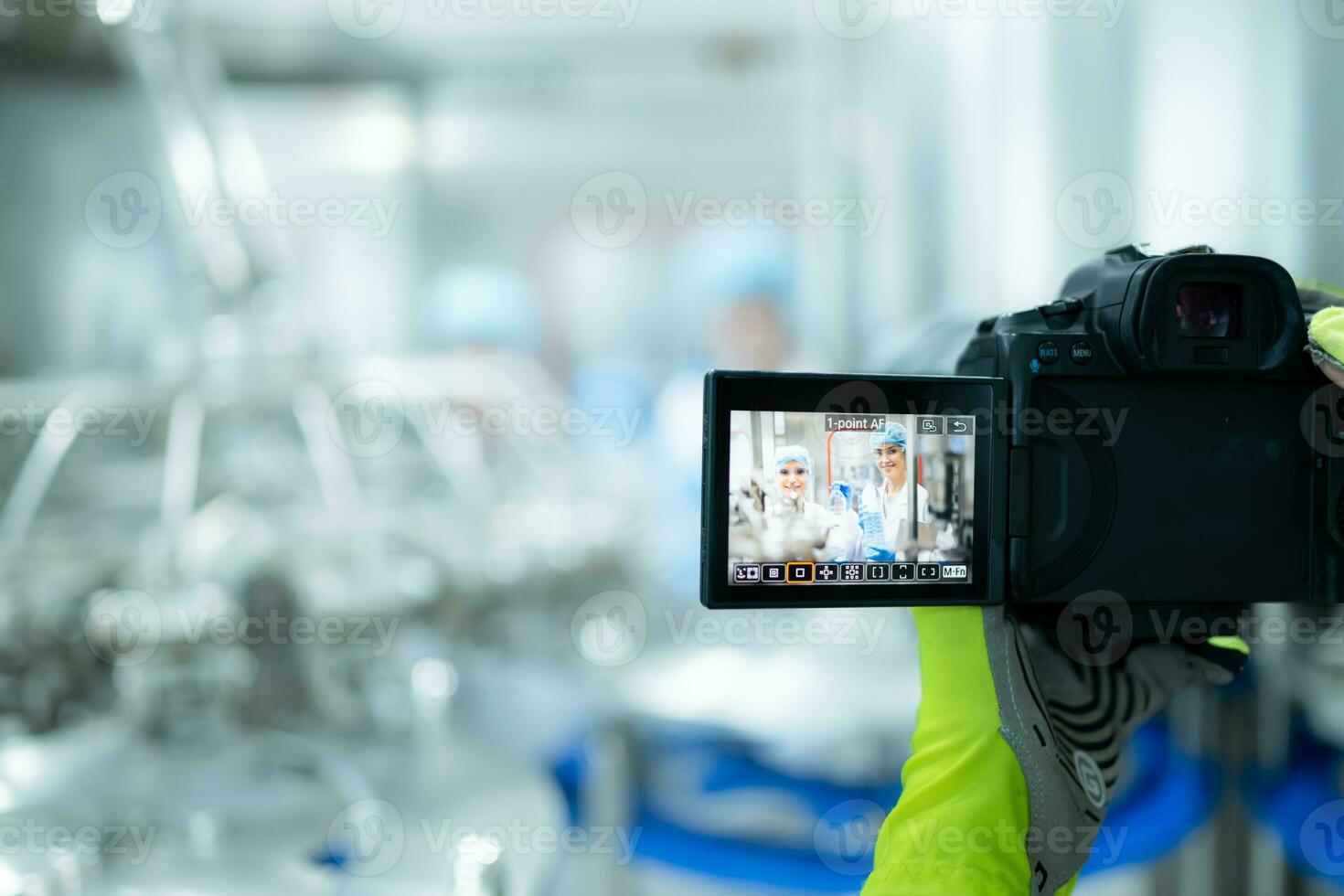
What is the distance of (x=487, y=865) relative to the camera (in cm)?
72

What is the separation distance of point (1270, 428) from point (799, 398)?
0.80 feet

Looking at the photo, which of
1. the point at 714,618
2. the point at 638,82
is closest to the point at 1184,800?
the point at 714,618
